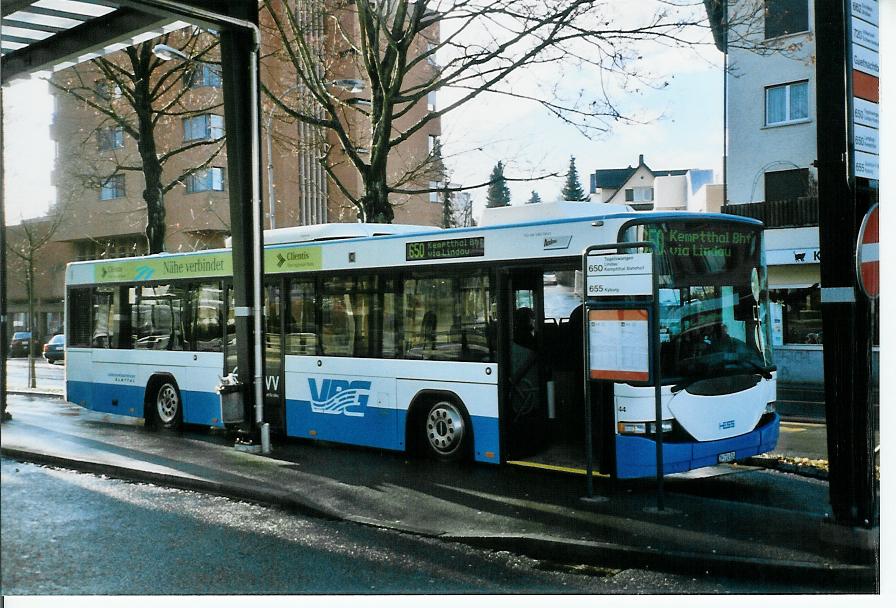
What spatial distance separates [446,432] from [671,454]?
267 centimetres

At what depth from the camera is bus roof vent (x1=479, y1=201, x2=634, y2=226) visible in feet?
28.9

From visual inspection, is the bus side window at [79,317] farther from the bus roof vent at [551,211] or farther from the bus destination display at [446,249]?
the bus roof vent at [551,211]

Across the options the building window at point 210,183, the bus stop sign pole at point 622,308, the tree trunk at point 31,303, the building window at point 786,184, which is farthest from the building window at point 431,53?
the building window at point 210,183

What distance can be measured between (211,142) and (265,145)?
4.00 feet

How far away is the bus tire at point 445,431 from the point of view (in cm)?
950

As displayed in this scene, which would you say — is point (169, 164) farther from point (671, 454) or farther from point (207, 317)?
point (671, 454)

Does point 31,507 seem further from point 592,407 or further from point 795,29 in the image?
point 795,29

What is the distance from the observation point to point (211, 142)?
1966 centimetres

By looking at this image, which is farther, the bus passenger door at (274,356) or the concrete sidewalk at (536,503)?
the bus passenger door at (274,356)

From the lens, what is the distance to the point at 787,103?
1778 cm

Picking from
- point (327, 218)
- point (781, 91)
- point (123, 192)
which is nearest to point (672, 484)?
point (781, 91)

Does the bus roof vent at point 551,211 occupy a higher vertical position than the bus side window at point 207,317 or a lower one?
higher

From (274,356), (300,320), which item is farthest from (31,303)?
(300,320)

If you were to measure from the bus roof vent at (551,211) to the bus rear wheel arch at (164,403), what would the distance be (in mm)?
6161
